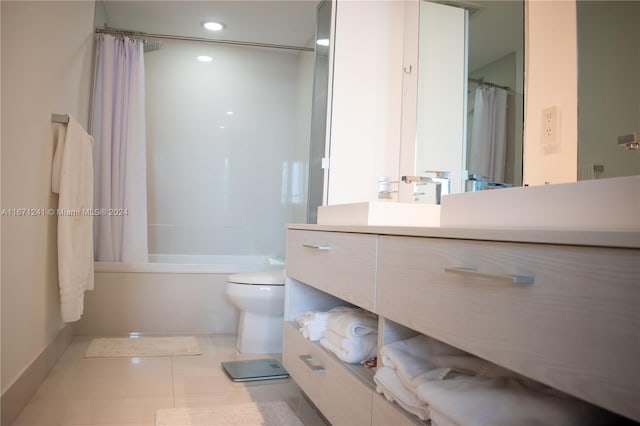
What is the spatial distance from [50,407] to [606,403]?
1.97 m

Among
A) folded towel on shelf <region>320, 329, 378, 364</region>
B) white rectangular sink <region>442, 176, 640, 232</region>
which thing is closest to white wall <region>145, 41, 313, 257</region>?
folded towel on shelf <region>320, 329, 378, 364</region>

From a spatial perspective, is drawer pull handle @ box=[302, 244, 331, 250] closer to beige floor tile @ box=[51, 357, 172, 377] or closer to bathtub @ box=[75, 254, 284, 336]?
beige floor tile @ box=[51, 357, 172, 377]

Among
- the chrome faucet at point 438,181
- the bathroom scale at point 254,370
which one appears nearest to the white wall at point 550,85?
the chrome faucet at point 438,181

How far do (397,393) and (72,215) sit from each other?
6.02 feet

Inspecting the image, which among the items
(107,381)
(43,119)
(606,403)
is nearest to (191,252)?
(107,381)

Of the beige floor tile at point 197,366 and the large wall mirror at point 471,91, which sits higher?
the large wall mirror at point 471,91

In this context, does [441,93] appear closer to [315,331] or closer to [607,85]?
[607,85]

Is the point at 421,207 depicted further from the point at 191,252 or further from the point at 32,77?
the point at 191,252

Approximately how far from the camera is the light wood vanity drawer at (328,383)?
1310 millimetres

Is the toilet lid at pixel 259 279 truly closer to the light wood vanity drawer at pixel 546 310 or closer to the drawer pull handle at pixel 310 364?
the drawer pull handle at pixel 310 364

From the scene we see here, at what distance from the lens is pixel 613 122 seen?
4.42 ft

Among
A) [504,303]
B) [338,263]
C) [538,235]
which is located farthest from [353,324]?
[538,235]

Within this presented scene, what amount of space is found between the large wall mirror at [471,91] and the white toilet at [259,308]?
1.00 meters

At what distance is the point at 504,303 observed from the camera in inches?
33.1
